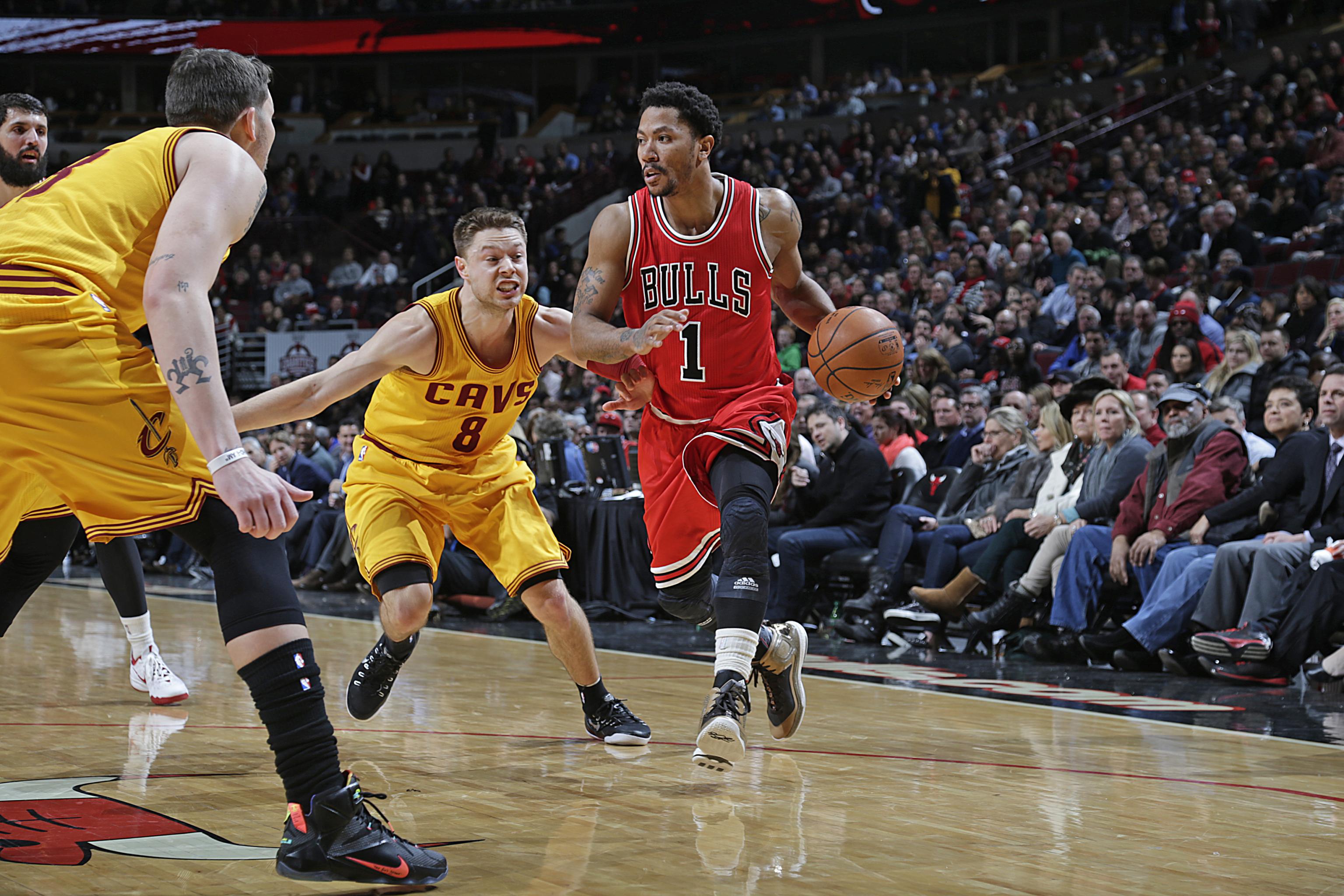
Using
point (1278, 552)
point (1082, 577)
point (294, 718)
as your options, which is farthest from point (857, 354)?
point (1082, 577)

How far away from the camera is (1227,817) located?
10.0ft

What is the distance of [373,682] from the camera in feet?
13.6

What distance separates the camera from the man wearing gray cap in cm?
654

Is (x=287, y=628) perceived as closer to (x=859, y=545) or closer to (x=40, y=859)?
(x=40, y=859)

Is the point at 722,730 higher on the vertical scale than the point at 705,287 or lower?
lower

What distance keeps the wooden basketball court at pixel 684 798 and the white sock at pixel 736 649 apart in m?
0.31

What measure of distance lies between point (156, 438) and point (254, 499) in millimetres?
326

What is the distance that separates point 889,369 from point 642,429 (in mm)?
812

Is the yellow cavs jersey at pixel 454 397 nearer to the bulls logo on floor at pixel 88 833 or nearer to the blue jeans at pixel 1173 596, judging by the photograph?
the bulls logo on floor at pixel 88 833

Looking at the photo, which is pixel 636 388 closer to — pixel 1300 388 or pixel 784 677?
pixel 784 677

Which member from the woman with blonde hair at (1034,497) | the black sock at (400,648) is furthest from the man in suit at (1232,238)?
the black sock at (400,648)

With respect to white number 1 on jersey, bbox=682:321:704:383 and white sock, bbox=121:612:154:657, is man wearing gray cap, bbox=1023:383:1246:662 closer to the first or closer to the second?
white number 1 on jersey, bbox=682:321:704:383

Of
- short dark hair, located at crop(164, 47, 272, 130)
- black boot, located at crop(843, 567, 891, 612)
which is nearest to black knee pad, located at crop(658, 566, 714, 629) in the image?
short dark hair, located at crop(164, 47, 272, 130)

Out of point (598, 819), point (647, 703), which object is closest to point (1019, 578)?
point (647, 703)
